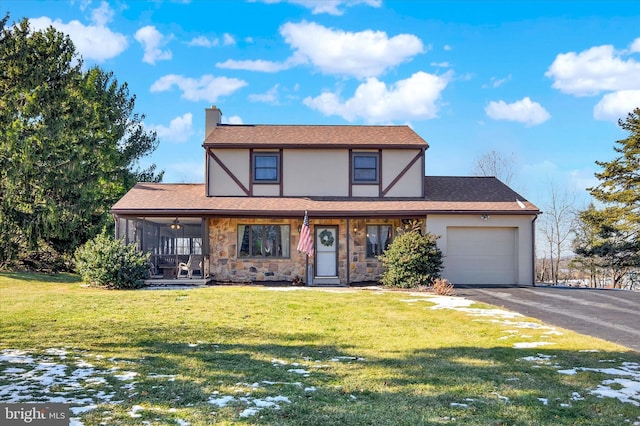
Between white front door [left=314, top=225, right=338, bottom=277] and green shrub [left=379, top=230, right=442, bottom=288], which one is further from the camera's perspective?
white front door [left=314, top=225, right=338, bottom=277]

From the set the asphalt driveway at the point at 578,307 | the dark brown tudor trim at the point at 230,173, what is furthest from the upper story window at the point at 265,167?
the asphalt driveway at the point at 578,307

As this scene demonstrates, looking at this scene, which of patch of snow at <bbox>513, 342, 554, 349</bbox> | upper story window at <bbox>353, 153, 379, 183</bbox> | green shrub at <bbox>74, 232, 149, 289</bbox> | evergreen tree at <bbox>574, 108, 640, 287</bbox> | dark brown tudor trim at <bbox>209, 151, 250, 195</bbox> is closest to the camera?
patch of snow at <bbox>513, 342, 554, 349</bbox>

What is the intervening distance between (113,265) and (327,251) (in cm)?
726

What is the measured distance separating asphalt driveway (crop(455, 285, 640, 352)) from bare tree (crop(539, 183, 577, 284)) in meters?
19.1

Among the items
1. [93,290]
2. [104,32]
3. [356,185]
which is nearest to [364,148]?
[356,185]

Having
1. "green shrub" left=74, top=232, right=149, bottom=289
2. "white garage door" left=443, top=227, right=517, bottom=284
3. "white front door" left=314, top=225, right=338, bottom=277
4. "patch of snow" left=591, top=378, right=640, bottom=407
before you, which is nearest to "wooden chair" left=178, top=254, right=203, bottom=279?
"green shrub" left=74, top=232, right=149, bottom=289

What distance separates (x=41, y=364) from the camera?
6449 millimetres

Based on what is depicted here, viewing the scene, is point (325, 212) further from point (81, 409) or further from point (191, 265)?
point (81, 409)

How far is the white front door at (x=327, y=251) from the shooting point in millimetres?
18391

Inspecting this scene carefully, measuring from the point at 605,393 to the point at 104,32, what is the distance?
24.4m

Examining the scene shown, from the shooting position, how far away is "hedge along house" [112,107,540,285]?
17953mm

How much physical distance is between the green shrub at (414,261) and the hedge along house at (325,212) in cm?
129

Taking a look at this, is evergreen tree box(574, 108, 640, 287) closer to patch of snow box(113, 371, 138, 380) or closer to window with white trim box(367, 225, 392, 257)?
window with white trim box(367, 225, 392, 257)

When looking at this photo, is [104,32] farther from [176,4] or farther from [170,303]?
[170,303]
